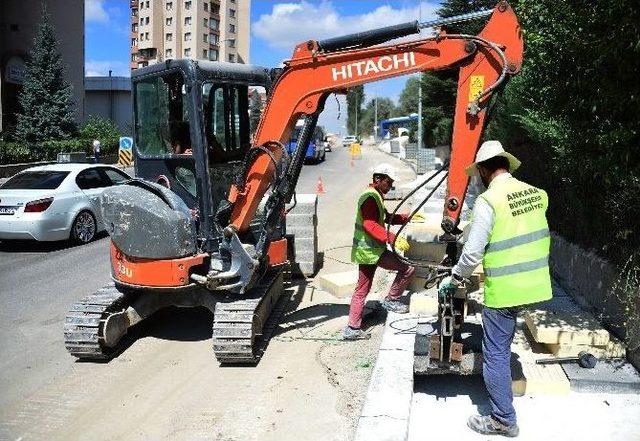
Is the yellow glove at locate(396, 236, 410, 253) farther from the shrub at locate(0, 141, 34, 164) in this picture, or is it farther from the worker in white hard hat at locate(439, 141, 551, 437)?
the shrub at locate(0, 141, 34, 164)

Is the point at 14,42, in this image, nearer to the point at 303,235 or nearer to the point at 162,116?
the point at 303,235

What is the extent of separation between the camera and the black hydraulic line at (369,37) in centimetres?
555

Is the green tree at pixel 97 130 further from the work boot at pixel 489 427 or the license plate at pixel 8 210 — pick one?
the work boot at pixel 489 427

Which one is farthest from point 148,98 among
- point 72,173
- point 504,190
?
point 72,173

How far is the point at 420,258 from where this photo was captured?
814 cm

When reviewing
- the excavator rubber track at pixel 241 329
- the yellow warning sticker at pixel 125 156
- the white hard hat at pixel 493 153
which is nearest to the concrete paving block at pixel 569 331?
the white hard hat at pixel 493 153

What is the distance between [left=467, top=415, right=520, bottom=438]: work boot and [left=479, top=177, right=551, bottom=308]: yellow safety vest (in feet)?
2.73

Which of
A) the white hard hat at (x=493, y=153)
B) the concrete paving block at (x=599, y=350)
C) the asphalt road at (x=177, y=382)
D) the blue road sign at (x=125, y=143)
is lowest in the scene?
the asphalt road at (x=177, y=382)

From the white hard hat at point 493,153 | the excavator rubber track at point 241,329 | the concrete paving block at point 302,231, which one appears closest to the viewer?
the white hard hat at point 493,153

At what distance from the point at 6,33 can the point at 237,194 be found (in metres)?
29.3

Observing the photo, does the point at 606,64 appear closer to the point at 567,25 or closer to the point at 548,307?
the point at 567,25

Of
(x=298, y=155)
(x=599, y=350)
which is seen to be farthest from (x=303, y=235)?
(x=599, y=350)

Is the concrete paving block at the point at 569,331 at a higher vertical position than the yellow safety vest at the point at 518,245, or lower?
lower

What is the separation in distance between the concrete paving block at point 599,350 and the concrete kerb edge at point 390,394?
131 centimetres
